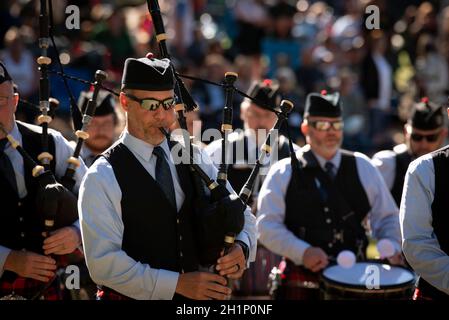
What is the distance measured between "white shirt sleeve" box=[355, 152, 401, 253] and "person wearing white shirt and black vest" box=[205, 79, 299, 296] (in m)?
0.67

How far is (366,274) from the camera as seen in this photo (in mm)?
5227

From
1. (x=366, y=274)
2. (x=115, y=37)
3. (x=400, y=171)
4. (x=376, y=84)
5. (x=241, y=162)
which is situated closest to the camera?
(x=366, y=274)

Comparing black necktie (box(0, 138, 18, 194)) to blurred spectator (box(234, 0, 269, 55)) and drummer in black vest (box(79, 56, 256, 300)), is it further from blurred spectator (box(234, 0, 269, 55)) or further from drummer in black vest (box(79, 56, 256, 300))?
blurred spectator (box(234, 0, 269, 55))

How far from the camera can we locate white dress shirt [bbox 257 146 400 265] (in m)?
5.54

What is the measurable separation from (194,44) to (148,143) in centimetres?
800

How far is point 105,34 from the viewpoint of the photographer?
10914 mm

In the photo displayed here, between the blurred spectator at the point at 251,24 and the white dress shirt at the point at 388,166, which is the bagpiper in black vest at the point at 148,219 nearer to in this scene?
the white dress shirt at the point at 388,166

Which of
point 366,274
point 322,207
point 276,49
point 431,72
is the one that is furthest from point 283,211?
point 431,72

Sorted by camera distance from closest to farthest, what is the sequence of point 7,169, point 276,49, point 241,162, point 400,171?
point 7,169, point 400,171, point 241,162, point 276,49

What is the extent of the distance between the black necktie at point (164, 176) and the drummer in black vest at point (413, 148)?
2.59 meters

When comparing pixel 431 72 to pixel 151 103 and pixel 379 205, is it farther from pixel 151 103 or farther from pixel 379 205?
pixel 151 103

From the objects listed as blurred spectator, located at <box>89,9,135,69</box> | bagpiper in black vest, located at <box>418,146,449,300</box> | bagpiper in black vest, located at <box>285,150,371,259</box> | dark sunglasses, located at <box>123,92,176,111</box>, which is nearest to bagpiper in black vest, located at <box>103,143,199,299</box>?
dark sunglasses, located at <box>123,92,176,111</box>

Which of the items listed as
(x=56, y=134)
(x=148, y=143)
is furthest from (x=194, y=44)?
(x=148, y=143)

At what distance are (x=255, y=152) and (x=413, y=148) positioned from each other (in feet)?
4.18
